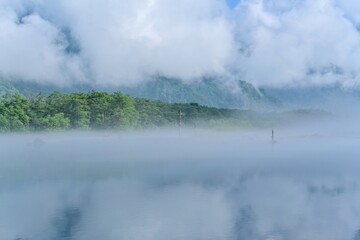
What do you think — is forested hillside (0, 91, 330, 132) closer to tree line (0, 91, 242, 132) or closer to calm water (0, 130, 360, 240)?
tree line (0, 91, 242, 132)

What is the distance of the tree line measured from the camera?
50000 millimetres

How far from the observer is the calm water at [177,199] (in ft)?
42.2

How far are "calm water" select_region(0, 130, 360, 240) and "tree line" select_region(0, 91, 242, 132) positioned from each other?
20.6 meters

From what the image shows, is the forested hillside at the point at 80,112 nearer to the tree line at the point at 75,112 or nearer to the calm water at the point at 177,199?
the tree line at the point at 75,112

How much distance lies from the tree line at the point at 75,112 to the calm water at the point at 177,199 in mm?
20643

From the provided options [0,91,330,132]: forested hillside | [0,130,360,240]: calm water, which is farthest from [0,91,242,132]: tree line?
[0,130,360,240]: calm water

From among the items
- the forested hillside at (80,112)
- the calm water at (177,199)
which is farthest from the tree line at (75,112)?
the calm water at (177,199)

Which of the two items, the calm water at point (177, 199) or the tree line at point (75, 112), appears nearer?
the calm water at point (177, 199)

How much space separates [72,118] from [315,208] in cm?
4171

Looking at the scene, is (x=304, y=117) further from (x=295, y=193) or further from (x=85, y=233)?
(x=85, y=233)

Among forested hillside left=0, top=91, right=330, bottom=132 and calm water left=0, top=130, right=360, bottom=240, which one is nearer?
calm water left=0, top=130, right=360, bottom=240

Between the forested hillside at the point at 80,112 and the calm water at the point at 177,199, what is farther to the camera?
the forested hillside at the point at 80,112

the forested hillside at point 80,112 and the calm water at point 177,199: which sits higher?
the forested hillside at point 80,112

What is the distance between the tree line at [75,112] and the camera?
1969 inches
